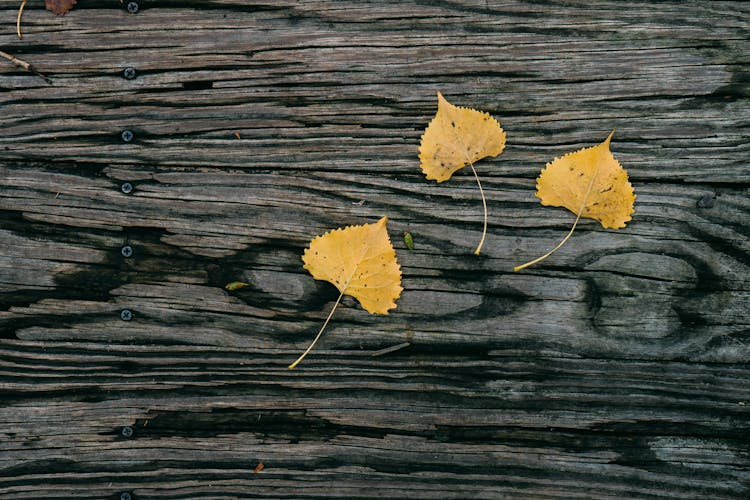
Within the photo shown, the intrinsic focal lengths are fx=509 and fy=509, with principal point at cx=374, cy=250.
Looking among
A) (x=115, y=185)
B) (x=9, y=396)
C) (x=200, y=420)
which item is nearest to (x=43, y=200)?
(x=115, y=185)

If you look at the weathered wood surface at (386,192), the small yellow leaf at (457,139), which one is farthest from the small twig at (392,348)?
the small yellow leaf at (457,139)

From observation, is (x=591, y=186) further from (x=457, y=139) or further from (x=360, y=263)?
(x=360, y=263)

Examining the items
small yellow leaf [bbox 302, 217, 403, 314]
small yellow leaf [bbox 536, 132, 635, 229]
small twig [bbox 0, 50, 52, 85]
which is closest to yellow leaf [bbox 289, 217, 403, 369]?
small yellow leaf [bbox 302, 217, 403, 314]

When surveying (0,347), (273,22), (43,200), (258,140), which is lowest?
(0,347)

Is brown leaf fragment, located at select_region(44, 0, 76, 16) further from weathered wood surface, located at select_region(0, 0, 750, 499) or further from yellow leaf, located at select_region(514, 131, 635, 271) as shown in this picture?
yellow leaf, located at select_region(514, 131, 635, 271)

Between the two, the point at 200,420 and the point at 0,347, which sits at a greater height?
the point at 0,347

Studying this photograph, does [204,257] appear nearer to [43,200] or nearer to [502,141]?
[43,200]
